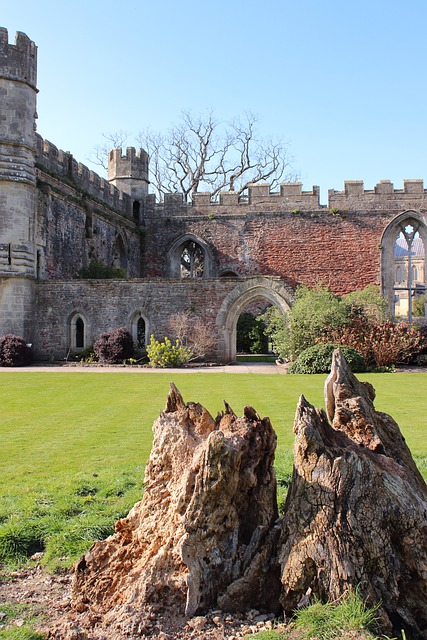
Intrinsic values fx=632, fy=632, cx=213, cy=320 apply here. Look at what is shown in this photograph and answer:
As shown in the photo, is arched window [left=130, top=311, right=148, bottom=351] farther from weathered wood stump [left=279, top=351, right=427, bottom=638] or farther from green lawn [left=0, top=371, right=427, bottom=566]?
weathered wood stump [left=279, top=351, right=427, bottom=638]

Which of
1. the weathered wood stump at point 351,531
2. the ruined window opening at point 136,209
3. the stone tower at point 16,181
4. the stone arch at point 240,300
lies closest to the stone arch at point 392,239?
the stone arch at point 240,300

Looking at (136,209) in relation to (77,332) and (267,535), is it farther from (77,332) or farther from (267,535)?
(267,535)

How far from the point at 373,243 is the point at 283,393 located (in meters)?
21.7

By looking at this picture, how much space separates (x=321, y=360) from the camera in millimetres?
17031

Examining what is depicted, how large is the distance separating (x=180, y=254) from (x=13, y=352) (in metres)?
14.0

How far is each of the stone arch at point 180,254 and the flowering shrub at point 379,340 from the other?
13289 millimetres

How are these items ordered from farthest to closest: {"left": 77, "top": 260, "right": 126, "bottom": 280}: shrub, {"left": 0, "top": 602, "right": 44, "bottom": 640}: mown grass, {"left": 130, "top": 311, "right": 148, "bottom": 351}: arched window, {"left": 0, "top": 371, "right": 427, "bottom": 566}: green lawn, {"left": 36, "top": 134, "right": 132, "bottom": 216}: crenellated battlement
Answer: {"left": 77, "top": 260, "right": 126, "bottom": 280}: shrub → {"left": 36, "top": 134, "right": 132, "bottom": 216}: crenellated battlement → {"left": 130, "top": 311, "right": 148, "bottom": 351}: arched window → {"left": 0, "top": 371, "right": 427, "bottom": 566}: green lawn → {"left": 0, "top": 602, "right": 44, "bottom": 640}: mown grass

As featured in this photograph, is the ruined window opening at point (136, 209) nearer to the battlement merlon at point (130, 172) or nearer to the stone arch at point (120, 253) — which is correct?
the battlement merlon at point (130, 172)

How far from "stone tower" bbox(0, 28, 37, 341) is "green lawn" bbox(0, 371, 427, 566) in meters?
7.30

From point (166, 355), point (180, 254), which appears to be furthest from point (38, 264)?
point (180, 254)

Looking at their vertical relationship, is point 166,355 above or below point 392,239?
below

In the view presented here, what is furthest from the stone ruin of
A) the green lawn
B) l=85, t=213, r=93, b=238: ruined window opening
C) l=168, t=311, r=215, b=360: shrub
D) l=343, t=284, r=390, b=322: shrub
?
l=85, t=213, r=93, b=238: ruined window opening

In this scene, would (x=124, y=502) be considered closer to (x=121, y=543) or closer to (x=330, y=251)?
(x=121, y=543)

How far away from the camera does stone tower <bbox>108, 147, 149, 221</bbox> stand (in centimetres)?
3322
